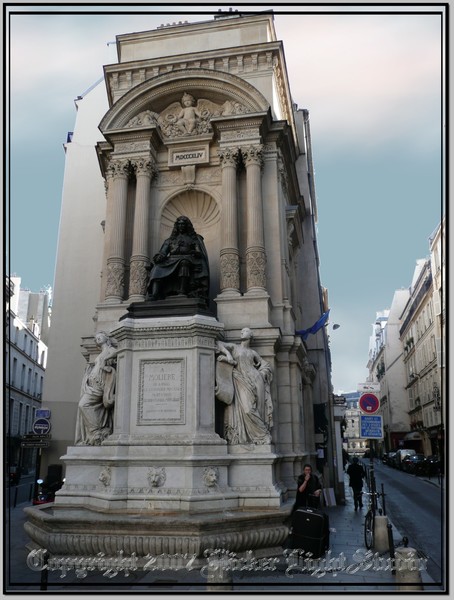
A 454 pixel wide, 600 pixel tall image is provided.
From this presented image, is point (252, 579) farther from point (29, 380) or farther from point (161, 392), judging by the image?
point (29, 380)

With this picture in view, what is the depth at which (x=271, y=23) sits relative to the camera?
743 inches

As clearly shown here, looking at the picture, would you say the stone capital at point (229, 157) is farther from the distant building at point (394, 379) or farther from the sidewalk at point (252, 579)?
the distant building at point (394, 379)

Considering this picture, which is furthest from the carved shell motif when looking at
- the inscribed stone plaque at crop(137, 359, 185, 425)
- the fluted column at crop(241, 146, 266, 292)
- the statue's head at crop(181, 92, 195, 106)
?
the inscribed stone plaque at crop(137, 359, 185, 425)

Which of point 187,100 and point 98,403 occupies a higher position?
point 187,100

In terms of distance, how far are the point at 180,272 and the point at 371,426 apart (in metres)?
6.08

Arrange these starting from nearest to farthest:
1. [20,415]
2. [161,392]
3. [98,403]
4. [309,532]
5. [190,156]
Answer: [309,532], [161,392], [98,403], [190,156], [20,415]

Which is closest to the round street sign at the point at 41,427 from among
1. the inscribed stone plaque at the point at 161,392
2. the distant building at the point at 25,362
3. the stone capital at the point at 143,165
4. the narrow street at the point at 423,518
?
the inscribed stone plaque at the point at 161,392

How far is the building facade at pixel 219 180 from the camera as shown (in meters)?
14.5

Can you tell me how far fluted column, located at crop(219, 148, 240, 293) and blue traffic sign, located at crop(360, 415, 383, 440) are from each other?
16.6ft

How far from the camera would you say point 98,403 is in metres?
12.2

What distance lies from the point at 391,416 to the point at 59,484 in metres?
59.5

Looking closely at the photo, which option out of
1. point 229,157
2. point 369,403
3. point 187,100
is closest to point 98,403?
point 369,403

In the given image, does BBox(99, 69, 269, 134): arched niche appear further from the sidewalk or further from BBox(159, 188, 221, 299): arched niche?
the sidewalk

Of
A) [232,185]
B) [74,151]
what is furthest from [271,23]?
[74,151]
